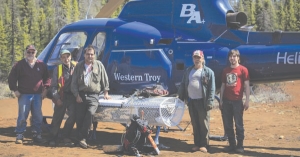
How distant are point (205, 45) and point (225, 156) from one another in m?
2.27

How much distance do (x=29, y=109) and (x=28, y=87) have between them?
0.46 m

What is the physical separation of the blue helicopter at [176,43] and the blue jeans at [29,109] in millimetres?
1498

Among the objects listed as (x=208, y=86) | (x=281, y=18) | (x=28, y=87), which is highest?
(x=208, y=86)

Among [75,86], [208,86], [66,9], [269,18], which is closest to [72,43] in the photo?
[75,86]

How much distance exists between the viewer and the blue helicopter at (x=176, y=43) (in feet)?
24.6

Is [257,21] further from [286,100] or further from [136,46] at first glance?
[136,46]

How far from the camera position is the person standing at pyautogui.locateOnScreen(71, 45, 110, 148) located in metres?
7.69

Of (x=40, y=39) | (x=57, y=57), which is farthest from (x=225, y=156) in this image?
(x=40, y=39)

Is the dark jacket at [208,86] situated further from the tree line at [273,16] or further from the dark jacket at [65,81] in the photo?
the tree line at [273,16]

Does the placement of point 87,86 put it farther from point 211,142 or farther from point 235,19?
point 235,19

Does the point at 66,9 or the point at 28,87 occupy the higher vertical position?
the point at 28,87

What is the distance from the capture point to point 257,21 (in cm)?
5666

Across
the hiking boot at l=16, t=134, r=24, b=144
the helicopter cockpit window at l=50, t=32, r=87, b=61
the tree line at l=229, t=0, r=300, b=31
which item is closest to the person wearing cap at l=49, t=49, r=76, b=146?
the hiking boot at l=16, t=134, r=24, b=144

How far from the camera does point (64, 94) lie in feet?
26.7
